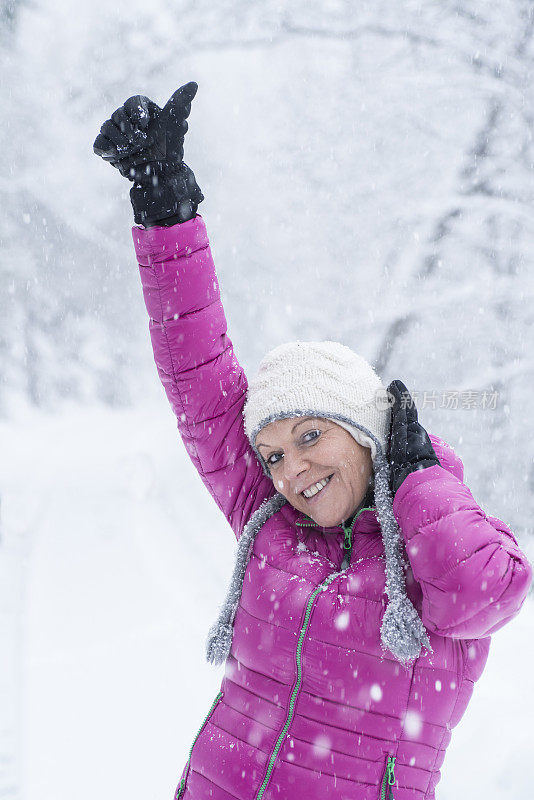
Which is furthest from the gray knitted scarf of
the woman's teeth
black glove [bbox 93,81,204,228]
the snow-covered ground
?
the snow-covered ground

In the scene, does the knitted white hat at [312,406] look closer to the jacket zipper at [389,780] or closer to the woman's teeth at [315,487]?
the woman's teeth at [315,487]

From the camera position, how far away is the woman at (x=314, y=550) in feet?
4.12

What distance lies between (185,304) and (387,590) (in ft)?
2.56

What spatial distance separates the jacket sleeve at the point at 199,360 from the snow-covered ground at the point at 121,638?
1.57 m

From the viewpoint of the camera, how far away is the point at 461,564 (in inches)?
45.9

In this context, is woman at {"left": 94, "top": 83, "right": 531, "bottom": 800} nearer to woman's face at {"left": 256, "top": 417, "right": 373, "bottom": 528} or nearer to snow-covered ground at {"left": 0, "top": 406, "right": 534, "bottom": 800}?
woman's face at {"left": 256, "top": 417, "right": 373, "bottom": 528}

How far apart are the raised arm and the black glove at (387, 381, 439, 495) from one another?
38 centimetres

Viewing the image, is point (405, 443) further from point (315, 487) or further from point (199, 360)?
point (199, 360)

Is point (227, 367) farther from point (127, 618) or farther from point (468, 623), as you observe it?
point (127, 618)

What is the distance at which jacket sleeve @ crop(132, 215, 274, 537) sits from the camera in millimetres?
1564

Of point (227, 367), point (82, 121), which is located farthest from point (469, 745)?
point (82, 121)

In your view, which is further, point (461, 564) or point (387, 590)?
point (387, 590)

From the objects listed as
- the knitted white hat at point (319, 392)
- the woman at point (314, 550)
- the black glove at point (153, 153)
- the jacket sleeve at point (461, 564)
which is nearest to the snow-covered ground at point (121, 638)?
the woman at point (314, 550)

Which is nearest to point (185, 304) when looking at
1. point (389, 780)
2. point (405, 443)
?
point (405, 443)
